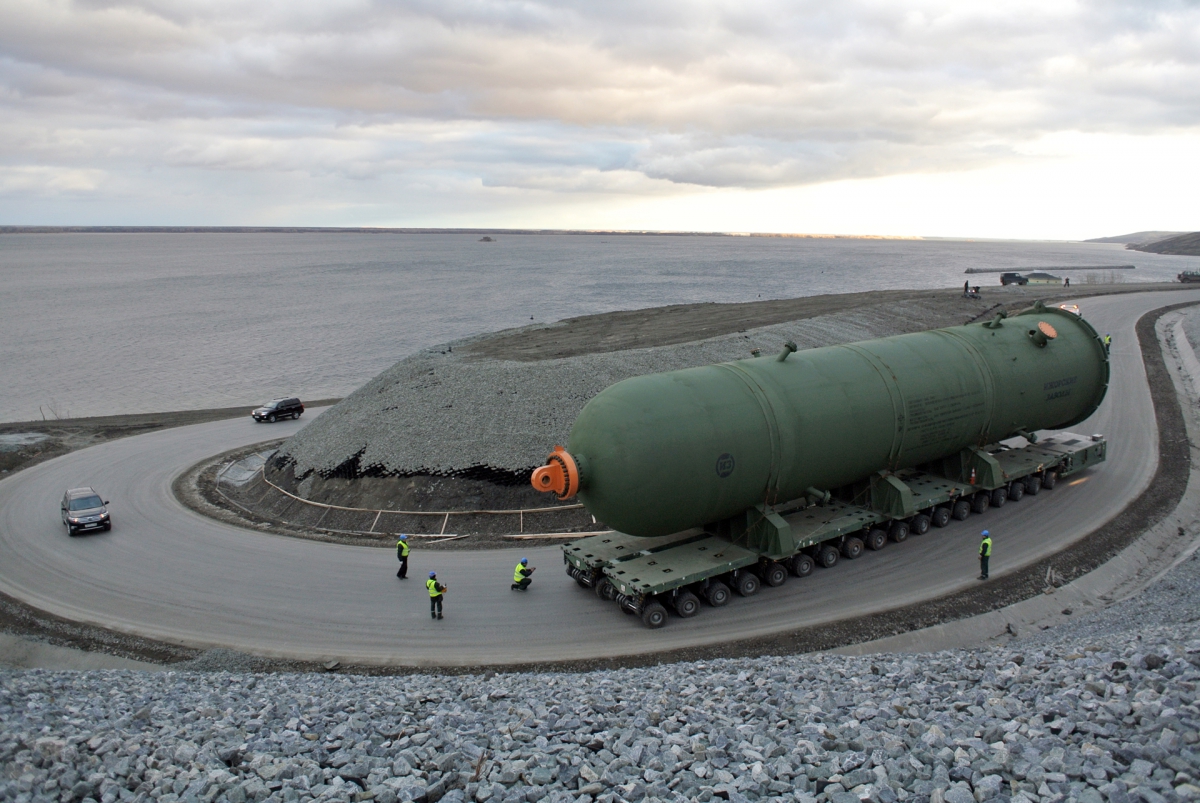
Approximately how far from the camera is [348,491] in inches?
952

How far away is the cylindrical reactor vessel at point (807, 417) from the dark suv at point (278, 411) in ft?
94.4

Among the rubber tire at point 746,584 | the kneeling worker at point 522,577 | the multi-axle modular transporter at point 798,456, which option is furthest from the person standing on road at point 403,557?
the rubber tire at point 746,584

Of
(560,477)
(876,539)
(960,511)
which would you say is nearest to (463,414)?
(560,477)

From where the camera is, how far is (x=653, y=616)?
1548 centimetres

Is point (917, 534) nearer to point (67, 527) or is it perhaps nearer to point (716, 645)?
point (716, 645)

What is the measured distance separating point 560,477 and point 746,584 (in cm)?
510

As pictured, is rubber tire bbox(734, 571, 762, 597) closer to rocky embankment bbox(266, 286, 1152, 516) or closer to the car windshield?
rocky embankment bbox(266, 286, 1152, 516)

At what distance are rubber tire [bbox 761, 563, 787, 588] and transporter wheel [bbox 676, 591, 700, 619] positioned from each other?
2.04 metres

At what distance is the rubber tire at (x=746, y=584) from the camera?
54.5 feet

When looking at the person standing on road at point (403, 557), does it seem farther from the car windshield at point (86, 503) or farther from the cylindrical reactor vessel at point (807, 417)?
the car windshield at point (86, 503)

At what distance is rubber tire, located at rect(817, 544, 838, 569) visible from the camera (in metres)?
17.9

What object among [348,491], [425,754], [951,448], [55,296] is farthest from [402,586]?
[55,296]

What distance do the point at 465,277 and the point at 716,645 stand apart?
498ft

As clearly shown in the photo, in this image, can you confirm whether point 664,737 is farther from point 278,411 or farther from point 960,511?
point 278,411
